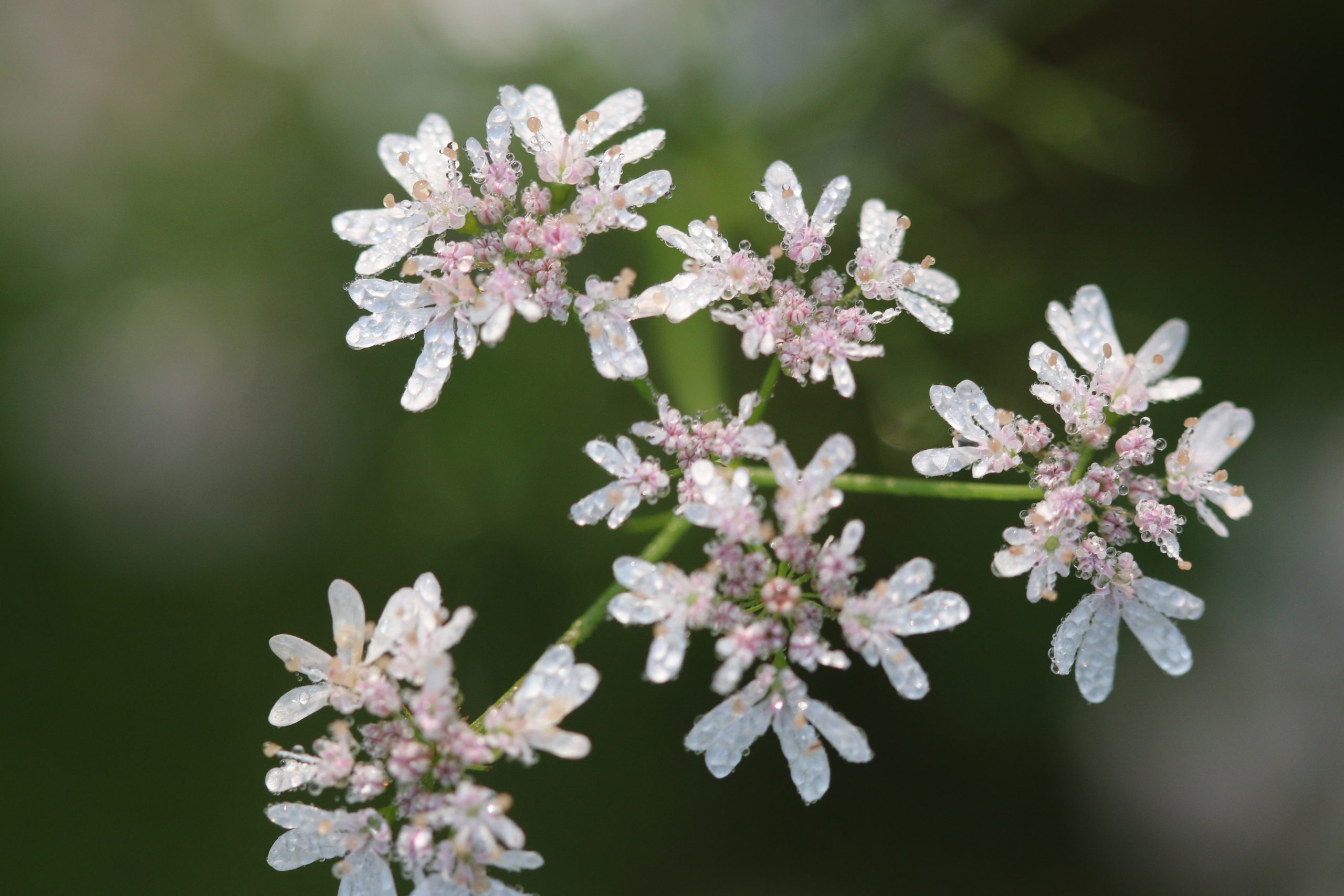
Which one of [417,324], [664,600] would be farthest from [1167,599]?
[417,324]

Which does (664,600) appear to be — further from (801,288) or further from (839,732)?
(801,288)

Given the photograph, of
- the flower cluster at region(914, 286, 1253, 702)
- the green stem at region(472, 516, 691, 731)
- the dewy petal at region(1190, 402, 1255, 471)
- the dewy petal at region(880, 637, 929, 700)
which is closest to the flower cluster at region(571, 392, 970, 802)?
the dewy petal at region(880, 637, 929, 700)

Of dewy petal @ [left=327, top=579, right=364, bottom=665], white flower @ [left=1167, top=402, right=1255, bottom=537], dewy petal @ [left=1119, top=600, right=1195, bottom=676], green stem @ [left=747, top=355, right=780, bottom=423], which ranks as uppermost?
green stem @ [left=747, top=355, right=780, bottom=423]

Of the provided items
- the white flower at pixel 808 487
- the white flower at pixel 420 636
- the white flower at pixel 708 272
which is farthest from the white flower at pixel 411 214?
the white flower at pixel 808 487

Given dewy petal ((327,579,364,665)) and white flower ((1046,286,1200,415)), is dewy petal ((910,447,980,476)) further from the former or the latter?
dewy petal ((327,579,364,665))

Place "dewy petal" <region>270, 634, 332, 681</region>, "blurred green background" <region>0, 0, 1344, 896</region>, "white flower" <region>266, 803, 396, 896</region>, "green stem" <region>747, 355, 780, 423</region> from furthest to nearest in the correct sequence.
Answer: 1. "blurred green background" <region>0, 0, 1344, 896</region>
2. "green stem" <region>747, 355, 780, 423</region>
3. "dewy petal" <region>270, 634, 332, 681</region>
4. "white flower" <region>266, 803, 396, 896</region>

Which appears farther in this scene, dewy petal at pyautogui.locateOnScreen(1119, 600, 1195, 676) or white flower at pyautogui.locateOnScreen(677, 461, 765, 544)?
dewy petal at pyautogui.locateOnScreen(1119, 600, 1195, 676)

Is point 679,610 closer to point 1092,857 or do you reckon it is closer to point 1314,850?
point 1092,857

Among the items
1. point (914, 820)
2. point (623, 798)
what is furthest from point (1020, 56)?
point (623, 798)
